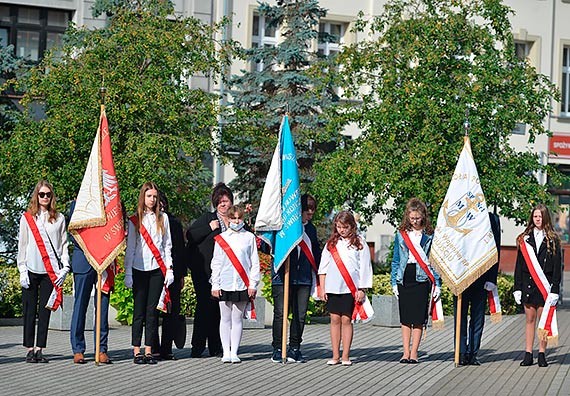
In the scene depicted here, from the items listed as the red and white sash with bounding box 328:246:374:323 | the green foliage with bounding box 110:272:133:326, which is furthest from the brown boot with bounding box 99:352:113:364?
the green foliage with bounding box 110:272:133:326

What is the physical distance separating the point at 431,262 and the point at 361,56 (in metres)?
9.27

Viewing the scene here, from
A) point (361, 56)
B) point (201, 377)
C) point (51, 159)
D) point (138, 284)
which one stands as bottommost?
point (201, 377)

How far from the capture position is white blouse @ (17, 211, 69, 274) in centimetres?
1295

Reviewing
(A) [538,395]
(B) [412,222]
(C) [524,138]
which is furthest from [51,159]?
(C) [524,138]

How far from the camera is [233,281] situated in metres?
13.6

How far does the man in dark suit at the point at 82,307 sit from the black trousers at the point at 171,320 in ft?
2.23

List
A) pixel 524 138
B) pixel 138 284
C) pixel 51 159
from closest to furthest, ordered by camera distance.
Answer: pixel 138 284
pixel 51 159
pixel 524 138

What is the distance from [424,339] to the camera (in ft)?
54.1

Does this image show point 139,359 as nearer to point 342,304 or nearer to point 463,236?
point 342,304

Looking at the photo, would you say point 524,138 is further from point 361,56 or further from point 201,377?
point 201,377

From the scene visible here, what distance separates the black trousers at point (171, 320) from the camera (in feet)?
44.8

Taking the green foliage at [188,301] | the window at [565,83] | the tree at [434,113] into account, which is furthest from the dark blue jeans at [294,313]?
the window at [565,83]

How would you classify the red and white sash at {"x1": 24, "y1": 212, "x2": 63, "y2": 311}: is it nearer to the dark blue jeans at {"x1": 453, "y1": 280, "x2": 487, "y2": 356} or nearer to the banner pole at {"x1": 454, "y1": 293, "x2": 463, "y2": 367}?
the banner pole at {"x1": 454, "y1": 293, "x2": 463, "y2": 367}

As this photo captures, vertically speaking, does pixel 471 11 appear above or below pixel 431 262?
above
